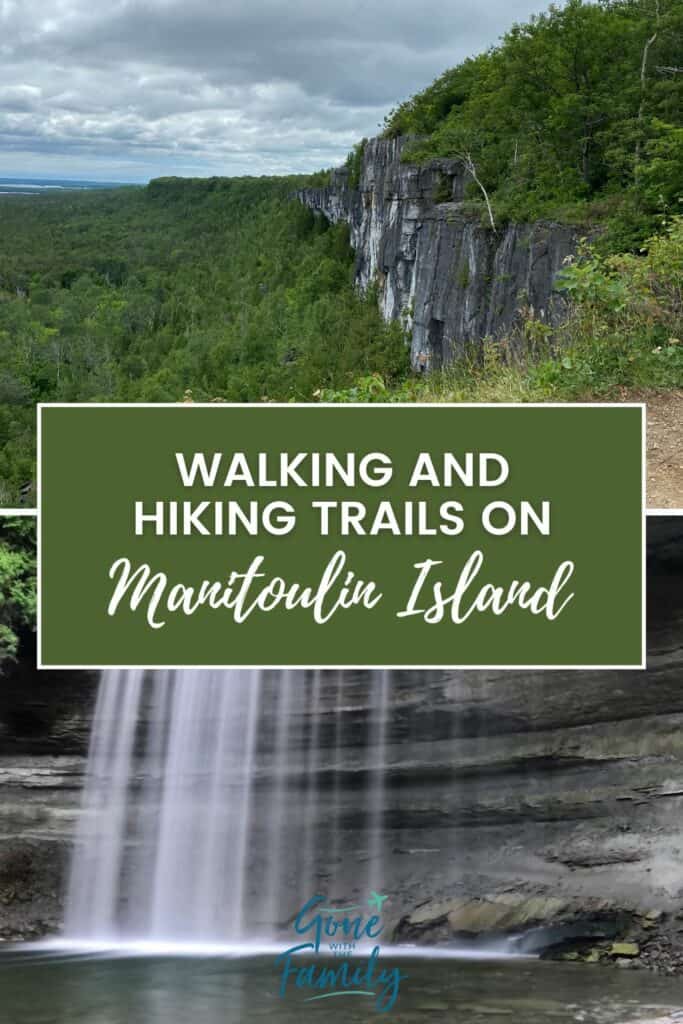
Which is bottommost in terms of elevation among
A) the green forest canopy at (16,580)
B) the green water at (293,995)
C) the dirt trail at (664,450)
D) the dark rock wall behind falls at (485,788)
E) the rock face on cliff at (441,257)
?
the green water at (293,995)

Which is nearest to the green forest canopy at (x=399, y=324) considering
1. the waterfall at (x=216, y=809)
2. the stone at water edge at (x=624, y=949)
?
the waterfall at (x=216, y=809)

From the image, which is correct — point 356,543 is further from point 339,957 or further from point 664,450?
point 339,957

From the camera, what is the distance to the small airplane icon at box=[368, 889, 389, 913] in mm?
8297

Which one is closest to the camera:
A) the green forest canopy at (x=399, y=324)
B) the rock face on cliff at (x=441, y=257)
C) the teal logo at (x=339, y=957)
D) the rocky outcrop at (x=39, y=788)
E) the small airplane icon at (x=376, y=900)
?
the teal logo at (x=339, y=957)

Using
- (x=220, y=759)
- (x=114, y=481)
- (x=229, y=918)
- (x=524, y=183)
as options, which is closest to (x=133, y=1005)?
(x=229, y=918)

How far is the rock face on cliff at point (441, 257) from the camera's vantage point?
25188mm

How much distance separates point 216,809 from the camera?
9.02 meters

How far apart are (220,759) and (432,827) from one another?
1.83 m

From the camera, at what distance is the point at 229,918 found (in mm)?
8734

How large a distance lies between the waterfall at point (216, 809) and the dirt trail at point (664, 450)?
3280mm

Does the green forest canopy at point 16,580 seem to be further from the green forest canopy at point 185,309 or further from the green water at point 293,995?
the green forest canopy at point 185,309

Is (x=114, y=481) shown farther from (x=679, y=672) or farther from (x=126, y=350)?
(x=126, y=350)

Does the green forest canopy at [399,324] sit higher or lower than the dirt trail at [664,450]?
higher

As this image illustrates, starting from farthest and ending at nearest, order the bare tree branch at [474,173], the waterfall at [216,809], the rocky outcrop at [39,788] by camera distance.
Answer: the bare tree branch at [474,173] < the waterfall at [216,809] < the rocky outcrop at [39,788]
